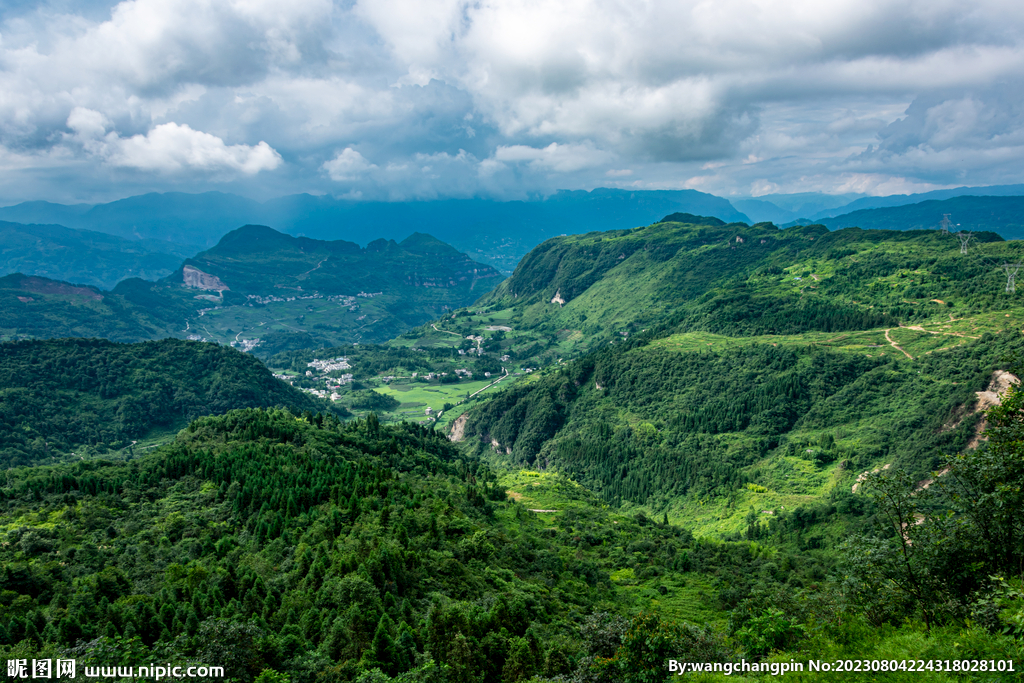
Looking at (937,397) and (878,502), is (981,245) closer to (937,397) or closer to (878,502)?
(937,397)

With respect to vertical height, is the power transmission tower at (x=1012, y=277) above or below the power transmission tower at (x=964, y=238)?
below

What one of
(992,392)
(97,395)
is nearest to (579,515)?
(992,392)

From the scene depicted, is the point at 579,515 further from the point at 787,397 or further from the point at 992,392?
the point at 992,392

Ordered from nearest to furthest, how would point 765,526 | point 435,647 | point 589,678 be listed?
point 589,678 → point 435,647 → point 765,526

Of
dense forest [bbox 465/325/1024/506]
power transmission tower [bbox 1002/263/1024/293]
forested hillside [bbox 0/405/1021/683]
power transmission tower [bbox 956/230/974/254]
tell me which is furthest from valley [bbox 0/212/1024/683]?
power transmission tower [bbox 1002/263/1024/293]

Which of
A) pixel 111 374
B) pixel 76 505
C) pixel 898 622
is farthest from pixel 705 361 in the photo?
pixel 111 374

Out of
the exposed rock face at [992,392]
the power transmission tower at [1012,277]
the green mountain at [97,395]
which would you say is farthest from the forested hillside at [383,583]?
the power transmission tower at [1012,277]

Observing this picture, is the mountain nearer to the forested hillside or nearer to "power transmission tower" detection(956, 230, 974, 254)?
"power transmission tower" detection(956, 230, 974, 254)

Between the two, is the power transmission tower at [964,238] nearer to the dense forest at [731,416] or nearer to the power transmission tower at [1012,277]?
the power transmission tower at [1012,277]

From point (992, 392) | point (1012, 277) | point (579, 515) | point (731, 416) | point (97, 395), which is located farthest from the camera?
point (97, 395)
